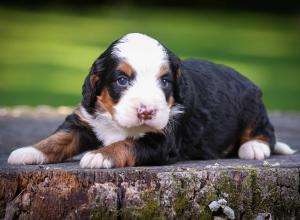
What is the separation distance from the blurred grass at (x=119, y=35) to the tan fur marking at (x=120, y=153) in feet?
34.3

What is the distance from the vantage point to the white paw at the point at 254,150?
24.8ft

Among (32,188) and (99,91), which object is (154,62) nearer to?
(99,91)

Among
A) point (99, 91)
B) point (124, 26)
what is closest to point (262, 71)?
point (124, 26)

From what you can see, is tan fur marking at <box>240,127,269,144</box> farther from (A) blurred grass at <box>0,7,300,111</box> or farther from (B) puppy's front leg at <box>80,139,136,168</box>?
(A) blurred grass at <box>0,7,300,111</box>

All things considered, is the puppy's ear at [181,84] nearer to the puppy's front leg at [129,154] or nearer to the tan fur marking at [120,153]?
the puppy's front leg at [129,154]

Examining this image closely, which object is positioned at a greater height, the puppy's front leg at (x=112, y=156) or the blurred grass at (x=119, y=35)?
the blurred grass at (x=119, y=35)

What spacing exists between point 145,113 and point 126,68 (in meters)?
0.44

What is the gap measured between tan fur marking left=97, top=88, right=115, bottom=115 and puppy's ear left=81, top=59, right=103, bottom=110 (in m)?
0.06

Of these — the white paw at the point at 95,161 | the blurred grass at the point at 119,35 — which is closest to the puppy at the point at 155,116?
the white paw at the point at 95,161

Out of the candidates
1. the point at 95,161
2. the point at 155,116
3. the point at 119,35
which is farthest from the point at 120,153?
the point at 119,35

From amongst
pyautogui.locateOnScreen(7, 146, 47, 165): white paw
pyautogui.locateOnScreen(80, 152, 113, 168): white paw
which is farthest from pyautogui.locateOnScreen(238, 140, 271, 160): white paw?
pyautogui.locateOnScreen(7, 146, 47, 165): white paw

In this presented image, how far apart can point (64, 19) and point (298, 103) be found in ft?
70.2

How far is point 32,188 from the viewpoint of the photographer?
6.11 meters

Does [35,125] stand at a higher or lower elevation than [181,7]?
lower
